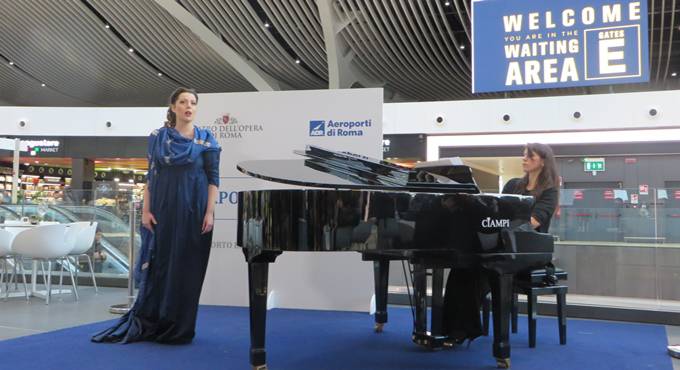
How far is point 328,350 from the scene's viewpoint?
3312 millimetres

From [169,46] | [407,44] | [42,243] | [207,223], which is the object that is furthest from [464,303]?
[169,46]

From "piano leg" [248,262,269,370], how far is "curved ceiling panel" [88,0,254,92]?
13.1 meters

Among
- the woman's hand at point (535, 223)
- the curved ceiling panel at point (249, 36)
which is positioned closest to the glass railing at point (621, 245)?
the woman's hand at point (535, 223)

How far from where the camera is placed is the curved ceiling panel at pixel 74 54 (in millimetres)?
14461

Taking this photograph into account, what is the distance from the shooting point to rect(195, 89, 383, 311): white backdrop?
4633 mm

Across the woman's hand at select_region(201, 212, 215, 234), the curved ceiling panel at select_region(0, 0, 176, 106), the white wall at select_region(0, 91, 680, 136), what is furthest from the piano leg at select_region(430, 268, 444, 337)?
the curved ceiling panel at select_region(0, 0, 176, 106)

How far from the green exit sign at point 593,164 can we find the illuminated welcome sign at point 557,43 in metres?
5.50

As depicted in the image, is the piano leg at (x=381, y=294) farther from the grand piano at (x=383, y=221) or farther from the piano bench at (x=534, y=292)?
the grand piano at (x=383, y=221)

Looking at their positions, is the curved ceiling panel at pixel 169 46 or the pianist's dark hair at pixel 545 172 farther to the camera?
the curved ceiling panel at pixel 169 46

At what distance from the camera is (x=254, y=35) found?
15.2 m

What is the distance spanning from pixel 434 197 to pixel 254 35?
44.1ft

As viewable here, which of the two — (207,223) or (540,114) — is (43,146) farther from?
(207,223)

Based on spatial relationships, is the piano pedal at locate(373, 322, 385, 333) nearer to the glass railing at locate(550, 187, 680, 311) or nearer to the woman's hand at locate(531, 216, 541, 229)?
the woman's hand at locate(531, 216, 541, 229)

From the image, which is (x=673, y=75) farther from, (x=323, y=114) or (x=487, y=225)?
(x=487, y=225)
